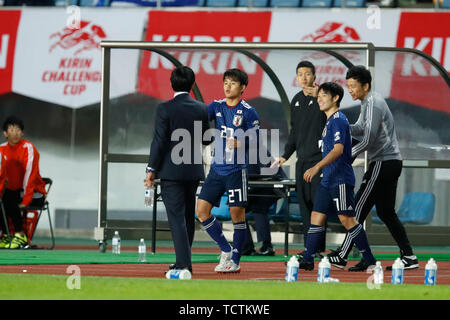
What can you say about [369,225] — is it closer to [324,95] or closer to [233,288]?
[324,95]

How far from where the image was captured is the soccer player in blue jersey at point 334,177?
10.7 m

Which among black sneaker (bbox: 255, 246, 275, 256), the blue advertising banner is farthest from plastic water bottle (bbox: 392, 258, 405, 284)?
the blue advertising banner

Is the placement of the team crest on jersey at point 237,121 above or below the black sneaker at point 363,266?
above

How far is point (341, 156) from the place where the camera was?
10750 millimetres

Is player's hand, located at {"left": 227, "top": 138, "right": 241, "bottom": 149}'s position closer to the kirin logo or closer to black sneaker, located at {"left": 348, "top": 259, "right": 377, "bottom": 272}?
black sneaker, located at {"left": 348, "top": 259, "right": 377, "bottom": 272}

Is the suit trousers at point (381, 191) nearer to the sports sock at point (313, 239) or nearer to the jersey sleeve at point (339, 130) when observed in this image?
the sports sock at point (313, 239)

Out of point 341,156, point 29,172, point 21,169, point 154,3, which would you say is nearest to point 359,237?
point 341,156

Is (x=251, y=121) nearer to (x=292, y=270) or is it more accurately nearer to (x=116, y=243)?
(x=292, y=270)

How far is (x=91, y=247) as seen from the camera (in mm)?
16797

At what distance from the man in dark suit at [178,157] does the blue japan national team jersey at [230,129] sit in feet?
1.78

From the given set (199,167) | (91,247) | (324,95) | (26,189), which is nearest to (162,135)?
(199,167)

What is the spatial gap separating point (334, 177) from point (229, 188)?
3.54ft

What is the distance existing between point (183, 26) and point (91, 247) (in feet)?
18.0

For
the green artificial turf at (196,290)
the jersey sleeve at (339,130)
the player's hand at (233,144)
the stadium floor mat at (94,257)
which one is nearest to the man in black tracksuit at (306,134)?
the stadium floor mat at (94,257)
